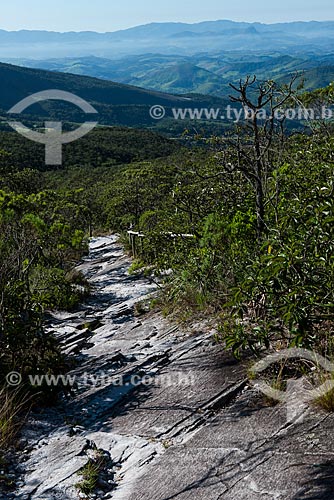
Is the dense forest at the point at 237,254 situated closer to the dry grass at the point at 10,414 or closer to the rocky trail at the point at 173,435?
the dry grass at the point at 10,414

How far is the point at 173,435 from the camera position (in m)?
4.14

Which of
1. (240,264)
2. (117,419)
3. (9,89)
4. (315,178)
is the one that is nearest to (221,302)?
(240,264)

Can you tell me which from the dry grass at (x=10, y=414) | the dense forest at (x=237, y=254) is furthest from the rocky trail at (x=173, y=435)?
the dense forest at (x=237, y=254)

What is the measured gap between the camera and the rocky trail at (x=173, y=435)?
3.36 m

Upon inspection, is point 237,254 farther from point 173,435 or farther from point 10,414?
point 10,414

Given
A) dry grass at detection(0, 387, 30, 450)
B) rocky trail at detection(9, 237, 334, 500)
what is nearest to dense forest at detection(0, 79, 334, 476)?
dry grass at detection(0, 387, 30, 450)

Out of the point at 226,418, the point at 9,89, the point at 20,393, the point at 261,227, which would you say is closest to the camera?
the point at 226,418

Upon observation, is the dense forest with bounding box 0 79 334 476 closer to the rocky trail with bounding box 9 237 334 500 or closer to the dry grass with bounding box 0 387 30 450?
the dry grass with bounding box 0 387 30 450

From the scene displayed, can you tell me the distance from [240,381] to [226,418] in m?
0.52

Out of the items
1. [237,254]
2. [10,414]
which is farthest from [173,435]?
[237,254]

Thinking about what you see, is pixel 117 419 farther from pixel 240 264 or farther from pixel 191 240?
pixel 191 240

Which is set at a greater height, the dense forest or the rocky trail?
the dense forest

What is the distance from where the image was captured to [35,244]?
6.47m

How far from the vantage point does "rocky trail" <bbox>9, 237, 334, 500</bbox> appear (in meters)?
3.36
